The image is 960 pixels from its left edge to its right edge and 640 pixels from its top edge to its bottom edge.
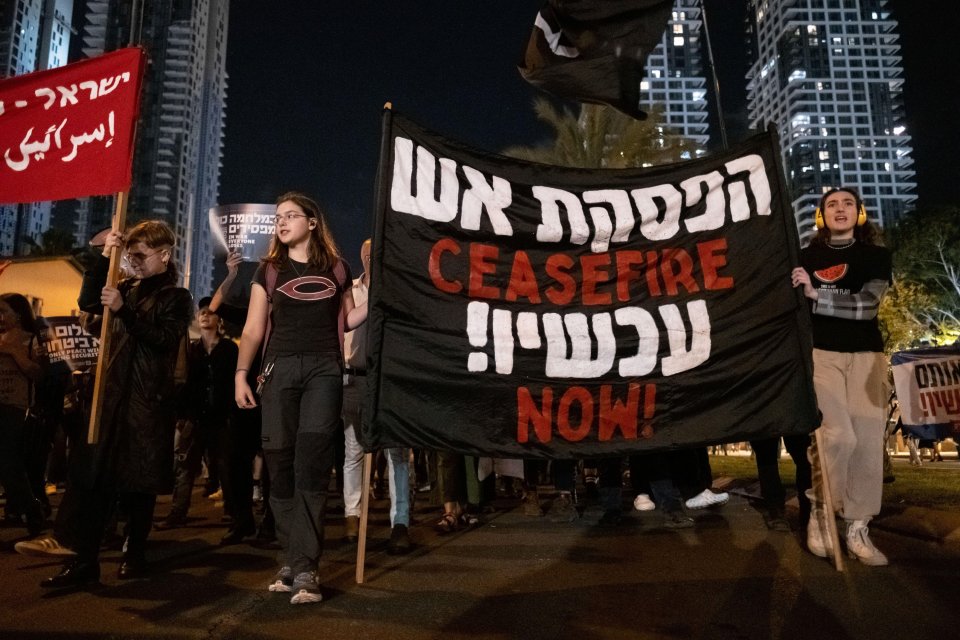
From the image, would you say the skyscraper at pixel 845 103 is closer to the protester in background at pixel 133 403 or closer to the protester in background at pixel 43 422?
the protester in background at pixel 43 422

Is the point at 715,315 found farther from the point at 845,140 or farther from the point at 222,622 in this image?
the point at 845,140

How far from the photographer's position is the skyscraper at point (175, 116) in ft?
486

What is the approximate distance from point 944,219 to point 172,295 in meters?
46.2

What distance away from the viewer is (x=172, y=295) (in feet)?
14.0

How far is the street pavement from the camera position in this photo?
2.84m

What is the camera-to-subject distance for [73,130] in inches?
170

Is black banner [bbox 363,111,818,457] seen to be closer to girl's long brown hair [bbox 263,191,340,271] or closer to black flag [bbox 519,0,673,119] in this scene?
girl's long brown hair [bbox 263,191,340,271]

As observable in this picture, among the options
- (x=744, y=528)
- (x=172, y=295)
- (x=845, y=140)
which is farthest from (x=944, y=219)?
(x=845, y=140)

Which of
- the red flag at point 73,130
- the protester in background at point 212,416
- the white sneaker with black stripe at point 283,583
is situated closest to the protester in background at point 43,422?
the protester in background at point 212,416

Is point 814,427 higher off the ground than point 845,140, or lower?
lower

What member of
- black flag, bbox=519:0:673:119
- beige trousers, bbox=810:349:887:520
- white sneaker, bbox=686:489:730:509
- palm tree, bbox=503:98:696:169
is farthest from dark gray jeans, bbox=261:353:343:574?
palm tree, bbox=503:98:696:169

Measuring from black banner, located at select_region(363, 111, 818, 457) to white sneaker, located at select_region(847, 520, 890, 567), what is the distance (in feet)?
2.69

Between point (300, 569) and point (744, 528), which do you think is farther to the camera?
point (744, 528)

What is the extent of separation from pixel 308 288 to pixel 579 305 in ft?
5.22
